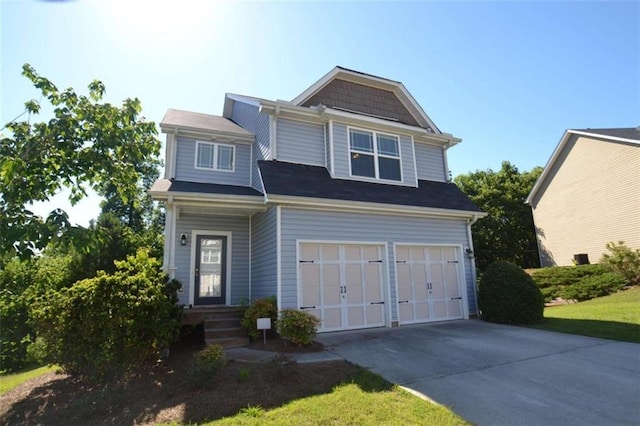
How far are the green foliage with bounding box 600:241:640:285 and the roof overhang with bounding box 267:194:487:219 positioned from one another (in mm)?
9216

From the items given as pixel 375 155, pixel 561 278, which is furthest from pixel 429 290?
pixel 561 278

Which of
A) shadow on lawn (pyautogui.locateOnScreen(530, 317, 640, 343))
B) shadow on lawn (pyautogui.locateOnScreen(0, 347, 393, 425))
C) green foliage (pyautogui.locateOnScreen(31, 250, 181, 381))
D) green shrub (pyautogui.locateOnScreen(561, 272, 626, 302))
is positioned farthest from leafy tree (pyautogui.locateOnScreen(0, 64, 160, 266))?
green shrub (pyautogui.locateOnScreen(561, 272, 626, 302))

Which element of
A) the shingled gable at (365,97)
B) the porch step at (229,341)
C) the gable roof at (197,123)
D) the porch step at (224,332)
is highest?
the shingled gable at (365,97)

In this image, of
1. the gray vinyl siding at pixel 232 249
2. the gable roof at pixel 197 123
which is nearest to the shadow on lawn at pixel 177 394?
the gray vinyl siding at pixel 232 249

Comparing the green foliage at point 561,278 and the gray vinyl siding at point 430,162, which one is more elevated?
the gray vinyl siding at point 430,162

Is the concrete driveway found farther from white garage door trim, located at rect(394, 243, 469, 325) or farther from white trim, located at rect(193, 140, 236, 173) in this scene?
white trim, located at rect(193, 140, 236, 173)

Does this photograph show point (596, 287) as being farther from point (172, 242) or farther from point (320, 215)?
point (172, 242)

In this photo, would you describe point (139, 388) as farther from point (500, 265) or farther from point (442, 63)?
point (442, 63)

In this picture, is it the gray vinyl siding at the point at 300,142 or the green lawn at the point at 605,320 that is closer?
the green lawn at the point at 605,320

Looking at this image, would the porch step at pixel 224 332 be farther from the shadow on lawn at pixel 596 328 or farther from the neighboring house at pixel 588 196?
the neighboring house at pixel 588 196

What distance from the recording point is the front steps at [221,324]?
25.4ft

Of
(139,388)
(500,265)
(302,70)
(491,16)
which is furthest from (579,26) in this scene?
(139,388)

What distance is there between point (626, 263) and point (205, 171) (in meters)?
18.0

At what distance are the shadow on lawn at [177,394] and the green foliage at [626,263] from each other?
51.4 feet
